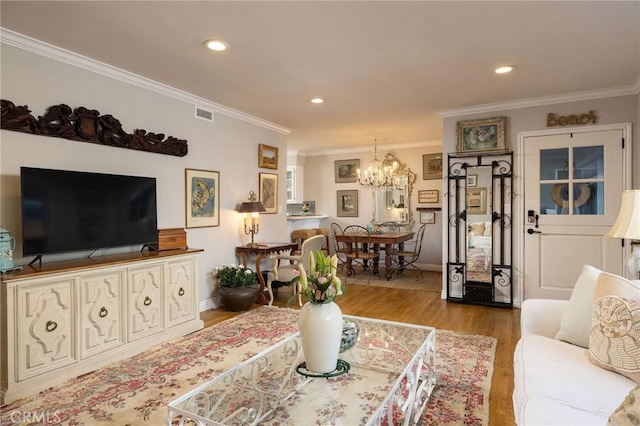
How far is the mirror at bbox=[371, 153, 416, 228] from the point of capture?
7453 mm

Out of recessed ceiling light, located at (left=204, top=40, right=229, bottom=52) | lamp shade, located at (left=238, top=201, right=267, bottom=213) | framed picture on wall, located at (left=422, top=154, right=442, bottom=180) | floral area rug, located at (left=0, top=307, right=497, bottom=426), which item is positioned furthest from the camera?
framed picture on wall, located at (left=422, top=154, right=442, bottom=180)

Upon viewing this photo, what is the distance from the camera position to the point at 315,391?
2.02 m

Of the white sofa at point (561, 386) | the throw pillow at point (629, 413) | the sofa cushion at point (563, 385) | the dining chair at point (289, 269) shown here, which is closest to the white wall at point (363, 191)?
the dining chair at point (289, 269)

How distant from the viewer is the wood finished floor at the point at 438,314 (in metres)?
2.83

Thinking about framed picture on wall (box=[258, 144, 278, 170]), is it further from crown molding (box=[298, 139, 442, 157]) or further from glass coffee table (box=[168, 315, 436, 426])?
glass coffee table (box=[168, 315, 436, 426])

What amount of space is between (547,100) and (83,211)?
4892mm

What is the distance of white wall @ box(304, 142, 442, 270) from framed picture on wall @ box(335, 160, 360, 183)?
88 mm

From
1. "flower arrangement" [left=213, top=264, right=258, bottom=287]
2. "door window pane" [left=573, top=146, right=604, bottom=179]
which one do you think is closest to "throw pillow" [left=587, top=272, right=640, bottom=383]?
"door window pane" [left=573, top=146, right=604, bottom=179]

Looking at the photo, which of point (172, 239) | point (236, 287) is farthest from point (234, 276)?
point (172, 239)

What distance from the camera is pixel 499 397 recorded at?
2.34 m

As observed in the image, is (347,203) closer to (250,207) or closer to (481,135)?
(250,207)

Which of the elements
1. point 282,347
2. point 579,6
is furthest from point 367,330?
Result: point 579,6

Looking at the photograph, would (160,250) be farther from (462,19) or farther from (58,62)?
(462,19)

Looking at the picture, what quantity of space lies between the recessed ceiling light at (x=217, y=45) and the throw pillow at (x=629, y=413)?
2.97m
